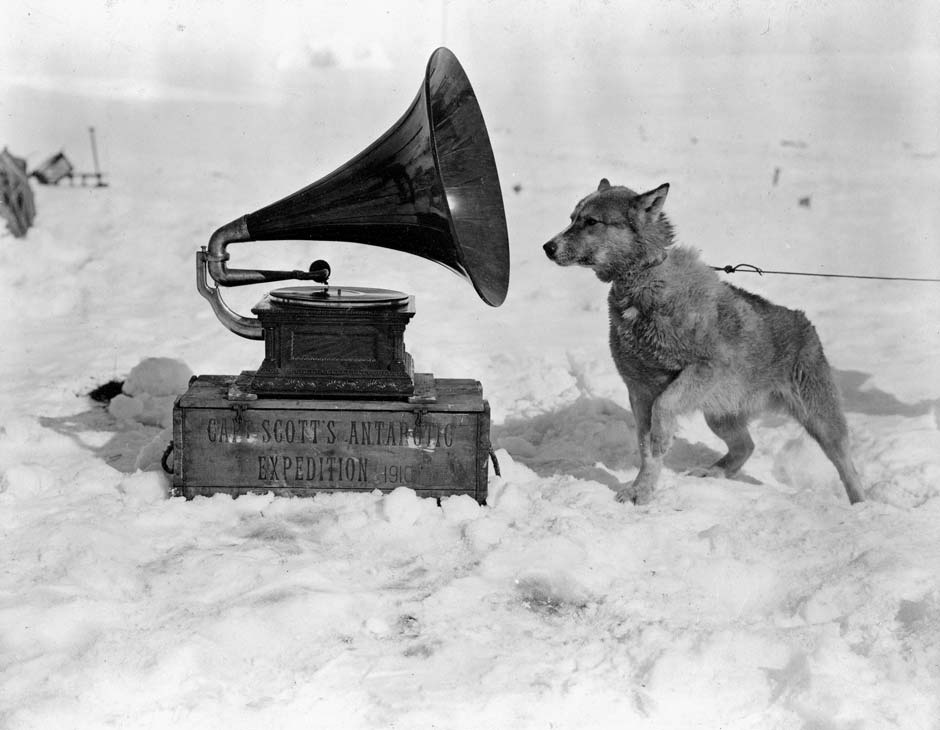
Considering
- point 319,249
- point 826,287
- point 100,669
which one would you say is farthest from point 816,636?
point 319,249

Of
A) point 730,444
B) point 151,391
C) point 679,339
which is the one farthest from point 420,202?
point 151,391

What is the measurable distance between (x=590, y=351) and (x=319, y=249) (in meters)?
3.08

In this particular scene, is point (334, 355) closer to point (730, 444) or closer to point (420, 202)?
point (420, 202)

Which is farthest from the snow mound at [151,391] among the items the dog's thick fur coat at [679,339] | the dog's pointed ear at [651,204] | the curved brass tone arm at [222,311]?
the dog's pointed ear at [651,204]

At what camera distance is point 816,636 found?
3.14 metres

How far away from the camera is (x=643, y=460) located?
463 centimetres

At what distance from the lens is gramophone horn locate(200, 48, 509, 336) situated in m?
4.20

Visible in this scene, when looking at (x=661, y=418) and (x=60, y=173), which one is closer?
(x=661, y=418)

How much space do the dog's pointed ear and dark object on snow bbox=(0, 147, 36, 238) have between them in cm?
635

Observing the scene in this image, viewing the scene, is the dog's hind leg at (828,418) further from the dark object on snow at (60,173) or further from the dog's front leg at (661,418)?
the dark object on snow at (60,173)

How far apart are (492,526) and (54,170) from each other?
26.3 feet

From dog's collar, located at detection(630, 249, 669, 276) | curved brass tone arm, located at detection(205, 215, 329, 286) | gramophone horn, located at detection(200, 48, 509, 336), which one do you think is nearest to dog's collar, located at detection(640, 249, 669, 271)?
dog's collar, located at detection(630, 249, 669, 276)

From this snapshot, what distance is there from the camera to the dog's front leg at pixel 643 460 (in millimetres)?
4547

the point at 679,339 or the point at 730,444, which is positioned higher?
the point at 679,339
